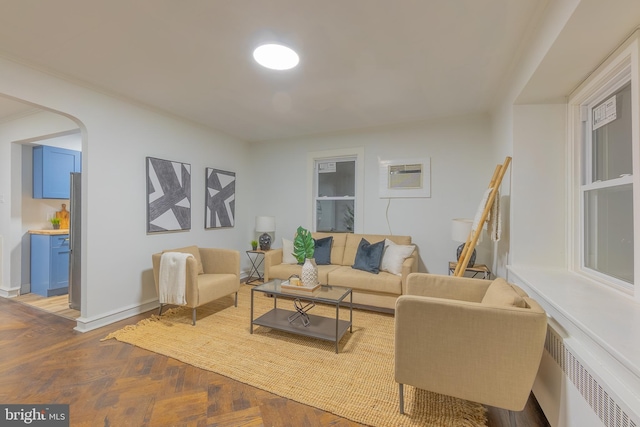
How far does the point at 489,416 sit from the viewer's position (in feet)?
5.46

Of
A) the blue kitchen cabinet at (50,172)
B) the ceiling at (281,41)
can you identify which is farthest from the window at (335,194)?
Result: the blue kitchen cabinet at (50,172)

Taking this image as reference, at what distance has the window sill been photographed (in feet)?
3.24

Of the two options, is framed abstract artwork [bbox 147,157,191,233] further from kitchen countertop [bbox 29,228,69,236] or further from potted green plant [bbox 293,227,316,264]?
potted green plant [bbox 293,227,316,264]

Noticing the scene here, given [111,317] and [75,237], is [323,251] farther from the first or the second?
[75,237]

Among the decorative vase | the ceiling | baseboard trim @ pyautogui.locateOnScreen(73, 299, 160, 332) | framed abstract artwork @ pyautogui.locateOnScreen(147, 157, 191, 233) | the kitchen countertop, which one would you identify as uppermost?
the ceiling

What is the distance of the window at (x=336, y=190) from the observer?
425 cm

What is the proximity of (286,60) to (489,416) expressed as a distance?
282 cm

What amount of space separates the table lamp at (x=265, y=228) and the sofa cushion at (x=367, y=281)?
56.8 inches

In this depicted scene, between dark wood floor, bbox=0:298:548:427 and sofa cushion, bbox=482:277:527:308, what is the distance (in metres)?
0.69

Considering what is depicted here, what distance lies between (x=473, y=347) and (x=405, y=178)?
9.22 feet

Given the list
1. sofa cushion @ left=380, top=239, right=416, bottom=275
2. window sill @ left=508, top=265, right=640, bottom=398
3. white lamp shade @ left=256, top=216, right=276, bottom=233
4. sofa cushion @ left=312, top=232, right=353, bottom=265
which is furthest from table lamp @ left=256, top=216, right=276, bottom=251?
window sill @ left=508, top=265, right=640, bottom=398

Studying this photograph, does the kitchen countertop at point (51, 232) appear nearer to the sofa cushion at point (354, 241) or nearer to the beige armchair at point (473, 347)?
the sofa cushion at point (354, 241)

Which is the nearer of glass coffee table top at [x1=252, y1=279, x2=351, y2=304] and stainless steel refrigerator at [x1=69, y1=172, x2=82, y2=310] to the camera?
glass coffee table top at [x1=252, y1=279, x2=351, y2=304]

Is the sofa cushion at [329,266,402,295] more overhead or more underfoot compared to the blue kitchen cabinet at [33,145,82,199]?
more underfoot
